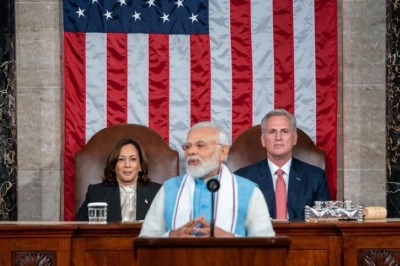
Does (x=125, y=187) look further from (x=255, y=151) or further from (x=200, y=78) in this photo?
(x=200, y=78)

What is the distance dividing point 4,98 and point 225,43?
197 cm

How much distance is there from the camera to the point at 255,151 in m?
8.99

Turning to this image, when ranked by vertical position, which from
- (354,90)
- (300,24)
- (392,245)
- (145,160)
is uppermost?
(300,24)

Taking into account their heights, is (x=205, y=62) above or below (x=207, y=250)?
above

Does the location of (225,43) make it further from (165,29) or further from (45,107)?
(45,107)

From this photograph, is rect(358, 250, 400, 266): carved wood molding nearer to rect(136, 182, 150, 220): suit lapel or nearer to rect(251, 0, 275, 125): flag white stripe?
rect(136, 182, 150, 220): suit lapel

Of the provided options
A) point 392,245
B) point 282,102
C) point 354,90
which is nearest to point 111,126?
point 282,102

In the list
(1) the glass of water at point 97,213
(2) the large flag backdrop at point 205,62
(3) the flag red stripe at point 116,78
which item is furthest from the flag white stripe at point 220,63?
(1) the glass of water at point 97,213

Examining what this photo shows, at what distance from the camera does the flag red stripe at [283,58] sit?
9.46m

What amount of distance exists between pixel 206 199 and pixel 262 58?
3.20 meters

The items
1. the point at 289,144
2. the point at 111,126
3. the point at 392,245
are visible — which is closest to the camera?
the point at 392,245

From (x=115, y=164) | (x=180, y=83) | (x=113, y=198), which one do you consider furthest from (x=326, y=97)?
(x=113, y=198)

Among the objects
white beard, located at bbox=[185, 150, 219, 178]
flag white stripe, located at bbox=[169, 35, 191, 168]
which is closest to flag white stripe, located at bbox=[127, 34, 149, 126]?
flag white stripe, located at bbox=[169, 35, 191, 168]

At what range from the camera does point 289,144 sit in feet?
27.0
